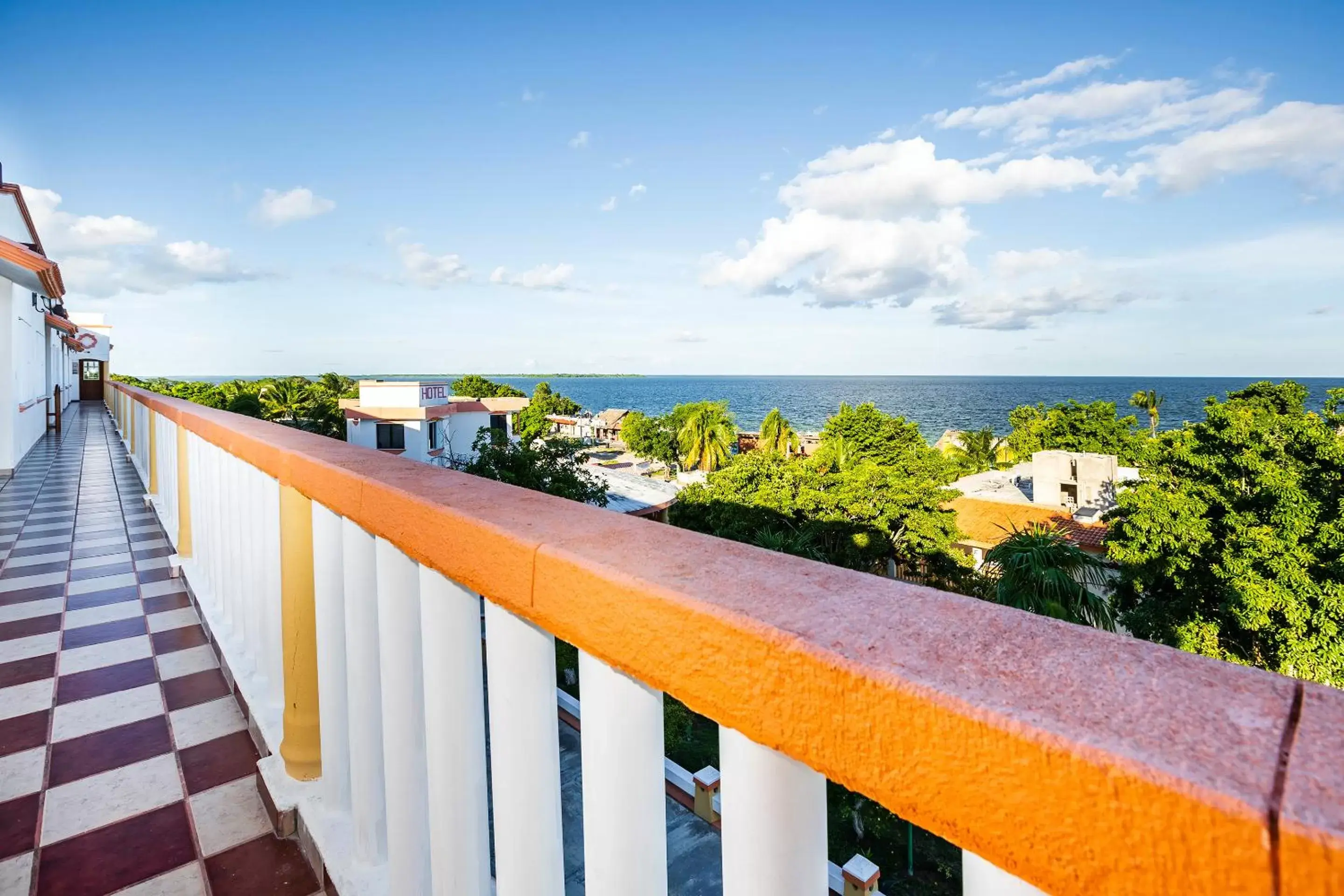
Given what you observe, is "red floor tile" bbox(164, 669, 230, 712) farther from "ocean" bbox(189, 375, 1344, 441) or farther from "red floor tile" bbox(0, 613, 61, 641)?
"ocean" bbox(189, 375, 1344, 441)

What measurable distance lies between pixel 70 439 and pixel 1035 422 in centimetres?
5362

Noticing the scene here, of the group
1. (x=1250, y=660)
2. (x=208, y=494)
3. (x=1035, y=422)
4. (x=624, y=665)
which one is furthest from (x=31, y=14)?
(x=1035, y=422)

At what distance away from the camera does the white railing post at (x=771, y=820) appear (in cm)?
61

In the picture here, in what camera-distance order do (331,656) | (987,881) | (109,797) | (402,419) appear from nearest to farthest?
(987,881) → (331,656) → (109,797) → (402,419)

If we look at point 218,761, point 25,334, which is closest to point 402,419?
point 25,334

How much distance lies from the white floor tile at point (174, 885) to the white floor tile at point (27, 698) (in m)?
1.27

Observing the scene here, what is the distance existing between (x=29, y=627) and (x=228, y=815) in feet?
7.46

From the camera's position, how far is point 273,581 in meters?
1.90

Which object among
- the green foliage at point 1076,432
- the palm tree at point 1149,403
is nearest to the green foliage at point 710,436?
the green foliage at point 1076,432

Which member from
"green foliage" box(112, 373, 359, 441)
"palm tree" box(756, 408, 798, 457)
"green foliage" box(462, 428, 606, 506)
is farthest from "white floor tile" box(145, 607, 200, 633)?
"palm tree" box(756, 408, 798, 457)

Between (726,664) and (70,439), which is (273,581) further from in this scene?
(70,439)

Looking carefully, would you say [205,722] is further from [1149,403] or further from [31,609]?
[1149,403]

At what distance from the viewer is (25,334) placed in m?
9.69

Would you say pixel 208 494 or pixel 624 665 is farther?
pixel 208 494
